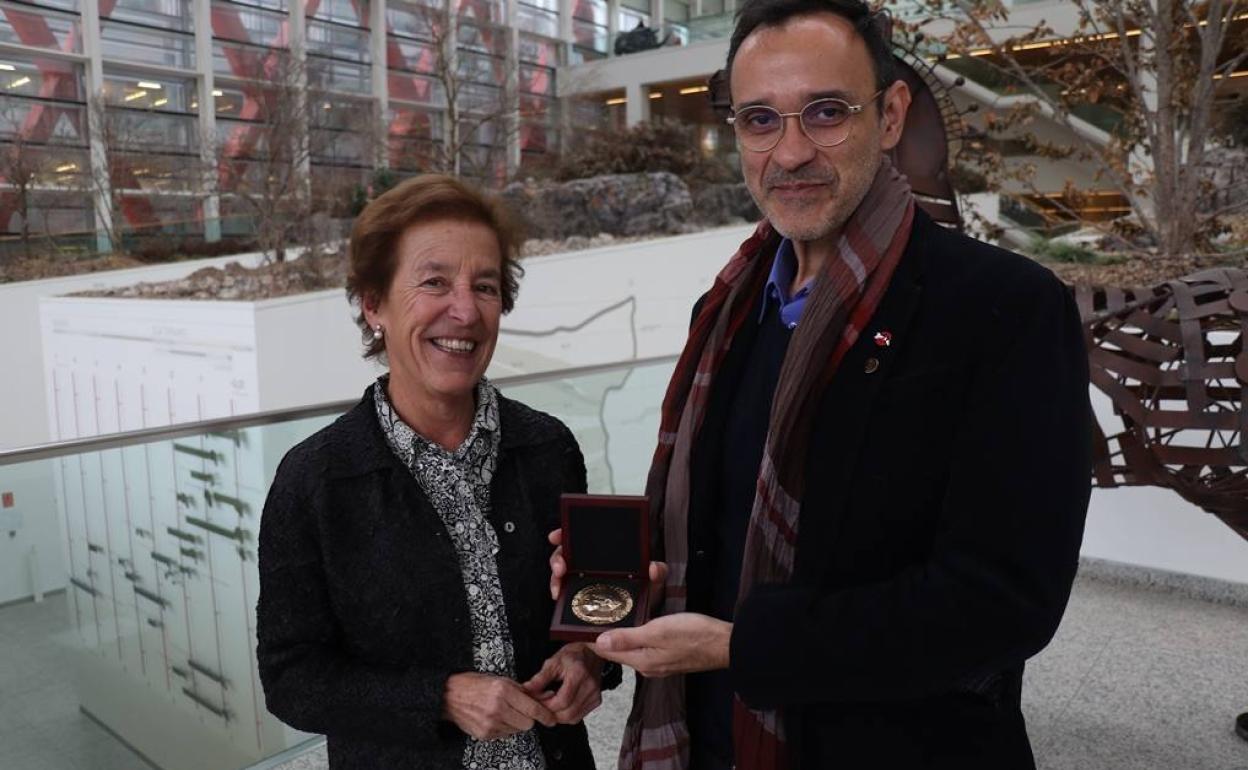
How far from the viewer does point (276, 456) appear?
2967 millimetres

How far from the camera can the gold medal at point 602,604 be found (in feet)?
3.92

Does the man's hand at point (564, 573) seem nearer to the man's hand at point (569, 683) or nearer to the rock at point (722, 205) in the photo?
the man's hand at point (569, 683)

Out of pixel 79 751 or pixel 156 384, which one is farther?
pixel 156 384

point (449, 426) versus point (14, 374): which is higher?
point (449, 426)

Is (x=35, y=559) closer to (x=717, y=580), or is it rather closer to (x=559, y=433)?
(x=559, y=433)

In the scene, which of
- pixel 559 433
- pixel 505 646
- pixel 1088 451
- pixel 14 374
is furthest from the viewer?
pixel 14 374

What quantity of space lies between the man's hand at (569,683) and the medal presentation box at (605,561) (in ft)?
0.50

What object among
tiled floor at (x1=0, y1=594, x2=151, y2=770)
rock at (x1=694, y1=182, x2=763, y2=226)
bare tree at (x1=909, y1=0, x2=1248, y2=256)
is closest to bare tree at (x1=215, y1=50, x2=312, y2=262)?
rock at (x1=694, y1=182, x2=763, y2=226)

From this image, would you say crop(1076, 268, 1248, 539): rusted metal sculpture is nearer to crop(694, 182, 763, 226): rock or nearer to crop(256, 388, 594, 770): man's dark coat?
Answer: crop(256, 388, 594, 770): man's dark coat

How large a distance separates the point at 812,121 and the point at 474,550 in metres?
0.74

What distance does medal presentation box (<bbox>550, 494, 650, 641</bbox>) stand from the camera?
1.20 m

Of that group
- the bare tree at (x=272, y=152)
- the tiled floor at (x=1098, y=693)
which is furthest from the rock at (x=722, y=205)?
the tiled floor at (x=1098, y=693)

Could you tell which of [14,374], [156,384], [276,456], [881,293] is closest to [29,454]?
[276,456]

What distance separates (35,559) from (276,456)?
2.32ft
